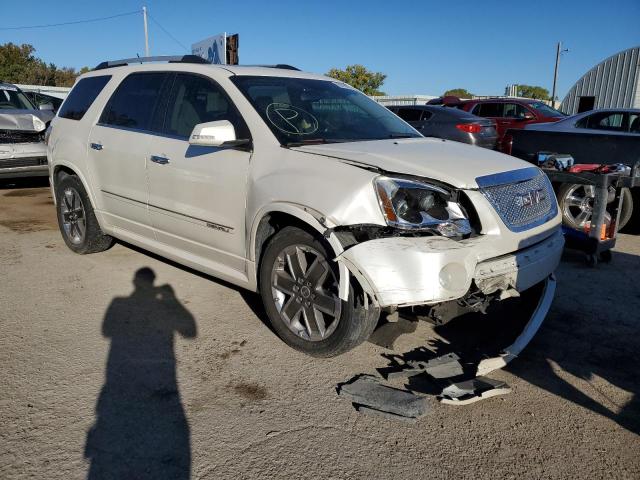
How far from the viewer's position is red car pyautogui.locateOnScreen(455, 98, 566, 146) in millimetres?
14047

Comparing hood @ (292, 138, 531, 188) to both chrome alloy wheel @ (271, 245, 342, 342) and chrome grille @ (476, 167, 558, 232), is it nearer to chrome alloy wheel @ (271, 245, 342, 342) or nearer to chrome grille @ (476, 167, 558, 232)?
chrome grille @ (476, 167, 558, 232)

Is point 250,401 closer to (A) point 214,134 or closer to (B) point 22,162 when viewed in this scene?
(A) point 214,134

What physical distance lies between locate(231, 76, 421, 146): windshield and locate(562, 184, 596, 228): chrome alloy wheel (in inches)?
Answer: 109

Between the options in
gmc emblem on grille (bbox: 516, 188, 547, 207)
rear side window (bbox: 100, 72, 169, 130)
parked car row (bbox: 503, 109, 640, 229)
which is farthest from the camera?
parked car row (bbox: 503, 109, 640, 229)

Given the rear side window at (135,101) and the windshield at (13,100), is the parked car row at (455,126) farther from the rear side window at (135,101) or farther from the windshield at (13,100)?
the windshield at (13,100)

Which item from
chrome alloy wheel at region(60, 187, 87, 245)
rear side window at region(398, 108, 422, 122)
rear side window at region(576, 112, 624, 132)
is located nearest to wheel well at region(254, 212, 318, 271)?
chrome alloy wheel at region(60, 187, 87, 245)

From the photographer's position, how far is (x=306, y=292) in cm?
346

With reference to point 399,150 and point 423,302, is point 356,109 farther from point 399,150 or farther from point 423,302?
point 423,302

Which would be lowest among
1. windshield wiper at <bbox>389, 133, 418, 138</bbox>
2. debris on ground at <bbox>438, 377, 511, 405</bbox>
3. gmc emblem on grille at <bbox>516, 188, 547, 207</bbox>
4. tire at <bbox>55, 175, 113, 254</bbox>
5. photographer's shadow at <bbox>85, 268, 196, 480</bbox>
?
photographer's shadow at <bbox>85, 268, 196, 480</bbox>

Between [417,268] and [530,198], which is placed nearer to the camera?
[417,268]

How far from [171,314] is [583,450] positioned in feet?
9.78

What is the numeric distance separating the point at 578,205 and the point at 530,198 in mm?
3183

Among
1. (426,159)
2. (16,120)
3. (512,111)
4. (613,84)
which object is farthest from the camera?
(613,84)

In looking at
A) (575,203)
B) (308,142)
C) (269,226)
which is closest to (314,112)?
(308,142)
